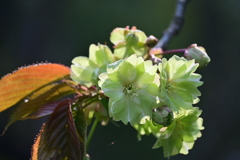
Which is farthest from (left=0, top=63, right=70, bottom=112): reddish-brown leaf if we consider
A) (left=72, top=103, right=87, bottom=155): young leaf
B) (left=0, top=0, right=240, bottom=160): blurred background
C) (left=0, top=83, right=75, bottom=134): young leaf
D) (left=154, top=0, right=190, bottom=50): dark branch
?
(left=0, top=0, right=240, bottom=160): blurred background

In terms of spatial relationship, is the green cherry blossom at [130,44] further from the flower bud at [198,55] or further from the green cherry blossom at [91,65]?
the flower bud at [198,55]

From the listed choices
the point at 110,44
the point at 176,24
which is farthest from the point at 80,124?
the point at 110,44

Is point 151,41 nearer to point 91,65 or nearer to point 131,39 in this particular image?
point 131,39

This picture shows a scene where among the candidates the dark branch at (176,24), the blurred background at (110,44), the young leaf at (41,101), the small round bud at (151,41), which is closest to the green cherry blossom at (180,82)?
the small round bud at (151,41)

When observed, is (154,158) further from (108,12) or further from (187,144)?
(187,144)

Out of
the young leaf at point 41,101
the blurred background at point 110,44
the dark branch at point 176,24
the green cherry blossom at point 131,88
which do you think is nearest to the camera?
the green cherry blossom at point 131,88

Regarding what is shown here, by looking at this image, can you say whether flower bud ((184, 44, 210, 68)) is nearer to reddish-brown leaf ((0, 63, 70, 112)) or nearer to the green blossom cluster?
the green blossom cluster
